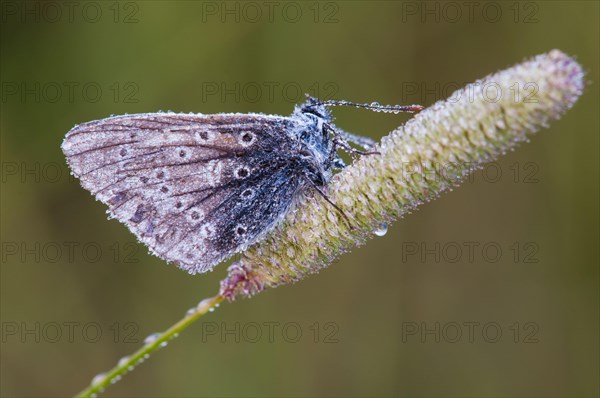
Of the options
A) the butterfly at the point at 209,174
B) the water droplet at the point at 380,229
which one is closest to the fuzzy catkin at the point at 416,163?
the water droplet at the point at 380,229

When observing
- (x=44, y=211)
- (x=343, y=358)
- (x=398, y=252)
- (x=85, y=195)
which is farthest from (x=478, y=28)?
(x=44, y=211)

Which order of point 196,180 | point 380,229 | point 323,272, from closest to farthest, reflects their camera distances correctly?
point 380,229 < point 196,180 < point 323,272

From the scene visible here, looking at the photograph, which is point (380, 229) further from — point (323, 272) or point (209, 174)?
point (323, 272)

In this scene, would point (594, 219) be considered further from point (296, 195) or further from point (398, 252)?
point (296, 195)

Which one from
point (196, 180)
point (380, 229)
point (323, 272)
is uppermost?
point (196, 180)

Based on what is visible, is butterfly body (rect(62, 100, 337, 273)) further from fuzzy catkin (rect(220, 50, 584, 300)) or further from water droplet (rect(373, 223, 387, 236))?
water droplet (rect(373, 223, 387, 236))

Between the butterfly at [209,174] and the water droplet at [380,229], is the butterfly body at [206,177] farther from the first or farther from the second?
the water droplet at [380,229]

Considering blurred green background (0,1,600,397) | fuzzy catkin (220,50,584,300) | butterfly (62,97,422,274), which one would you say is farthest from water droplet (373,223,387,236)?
blurred green background (0,1,600,397)

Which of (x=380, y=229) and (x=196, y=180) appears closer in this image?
(x=380, y=229)

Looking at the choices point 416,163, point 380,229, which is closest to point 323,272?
point 380,229
